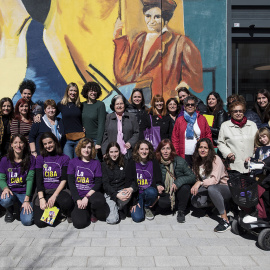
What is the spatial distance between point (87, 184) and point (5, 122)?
184 centimetres

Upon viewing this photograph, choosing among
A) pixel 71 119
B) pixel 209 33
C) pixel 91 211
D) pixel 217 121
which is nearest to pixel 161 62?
pixel 209 33

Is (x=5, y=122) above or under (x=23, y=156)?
above

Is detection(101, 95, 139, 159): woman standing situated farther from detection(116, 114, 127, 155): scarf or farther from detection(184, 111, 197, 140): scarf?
detection(184, 111, 197, 140): scarf

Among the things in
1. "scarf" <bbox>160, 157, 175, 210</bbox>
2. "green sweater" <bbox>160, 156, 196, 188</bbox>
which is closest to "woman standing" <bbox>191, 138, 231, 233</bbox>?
"green sweater" <bbox>160, 156, 196, 188</bbox>

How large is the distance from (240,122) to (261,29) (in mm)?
3948

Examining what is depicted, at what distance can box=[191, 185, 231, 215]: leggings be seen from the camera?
423 centimetres

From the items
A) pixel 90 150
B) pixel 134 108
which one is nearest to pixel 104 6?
pixel 134 108

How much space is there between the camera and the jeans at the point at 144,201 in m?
4.40

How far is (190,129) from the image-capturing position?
16.0 feet

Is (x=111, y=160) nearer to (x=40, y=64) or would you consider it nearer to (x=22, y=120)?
(x=22, y=120)

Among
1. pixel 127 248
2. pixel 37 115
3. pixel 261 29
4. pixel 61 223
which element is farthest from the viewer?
pixel 261 29

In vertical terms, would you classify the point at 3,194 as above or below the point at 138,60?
below

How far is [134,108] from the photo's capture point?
17.3ft

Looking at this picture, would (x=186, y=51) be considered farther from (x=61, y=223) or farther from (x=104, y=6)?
(x=61, y=223)
